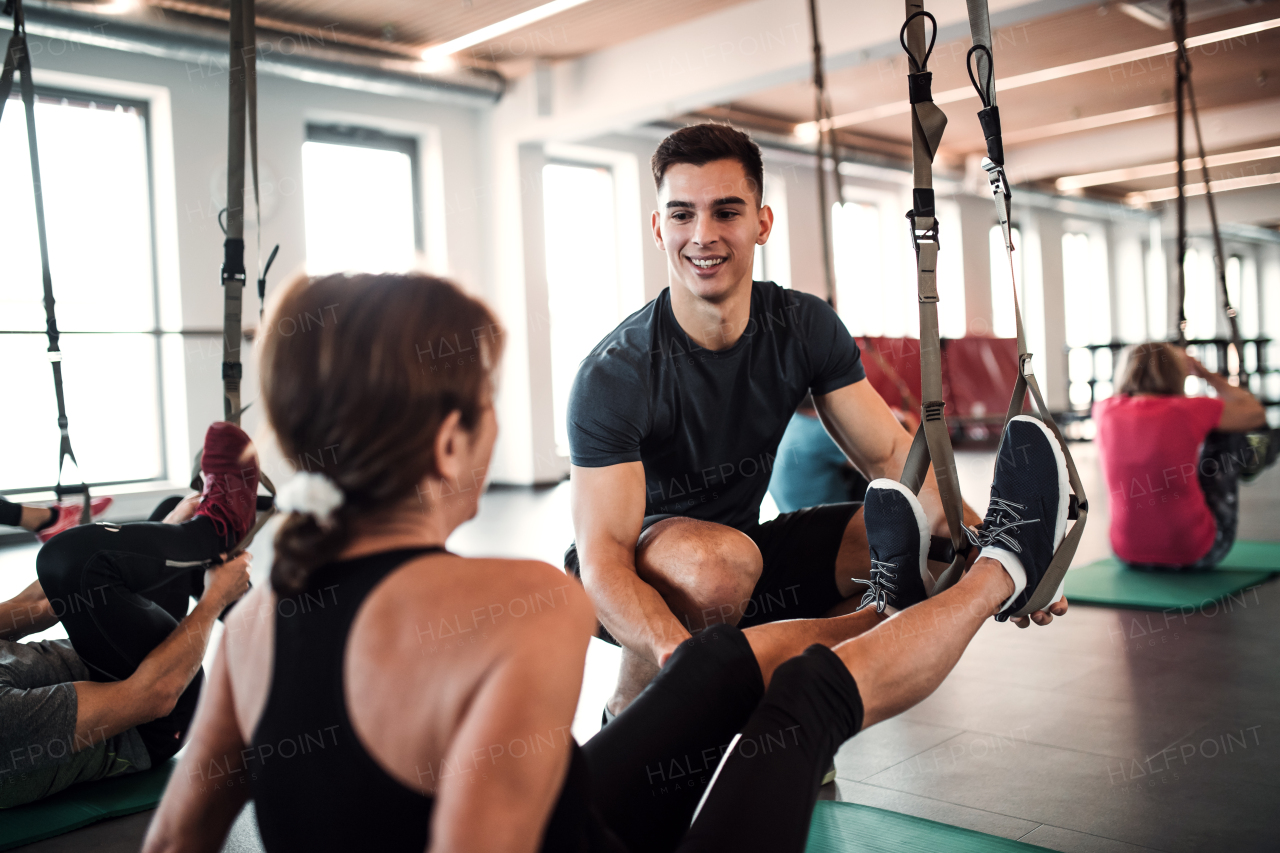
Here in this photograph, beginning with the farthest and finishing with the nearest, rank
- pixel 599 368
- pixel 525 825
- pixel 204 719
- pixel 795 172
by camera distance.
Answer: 1. pixel 795 172
2. pixel 599 368
3. pixel 204 719
4. pixel 525 825

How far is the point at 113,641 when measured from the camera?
6.60 ft

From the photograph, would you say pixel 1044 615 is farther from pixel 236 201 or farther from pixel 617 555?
pixel 236 201

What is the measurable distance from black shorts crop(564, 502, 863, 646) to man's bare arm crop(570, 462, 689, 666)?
0.62 ft

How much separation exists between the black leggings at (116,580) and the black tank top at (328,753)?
1.34 metres

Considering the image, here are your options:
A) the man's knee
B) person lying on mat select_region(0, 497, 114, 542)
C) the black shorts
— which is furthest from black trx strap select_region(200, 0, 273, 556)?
person lying on mat select_region(0, 497, 114, 542)

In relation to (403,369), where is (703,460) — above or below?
below

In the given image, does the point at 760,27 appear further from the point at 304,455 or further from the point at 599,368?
the point at 304,455

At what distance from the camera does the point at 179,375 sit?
6.53 meters

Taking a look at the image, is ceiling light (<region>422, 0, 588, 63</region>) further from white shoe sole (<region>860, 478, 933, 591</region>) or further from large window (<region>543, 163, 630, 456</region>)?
white shoe sole (<region>860, 478, 933, 591</region>)

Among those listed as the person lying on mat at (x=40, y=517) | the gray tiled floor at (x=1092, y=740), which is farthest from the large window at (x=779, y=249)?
the person lying on mat at (x=40, y=517)

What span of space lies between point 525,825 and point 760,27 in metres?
6.20

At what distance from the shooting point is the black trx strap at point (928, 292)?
5.27ft

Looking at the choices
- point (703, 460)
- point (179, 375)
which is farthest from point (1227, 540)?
point (179, 375)

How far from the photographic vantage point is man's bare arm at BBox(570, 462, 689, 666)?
163 cm
